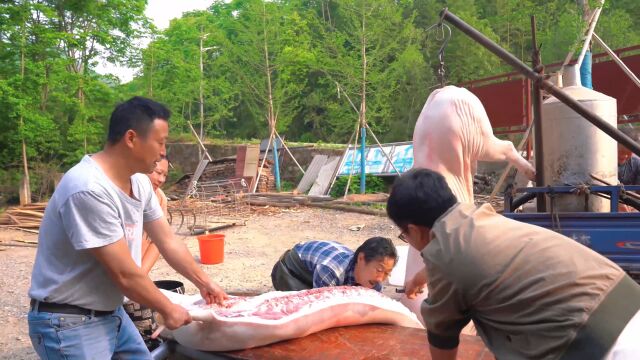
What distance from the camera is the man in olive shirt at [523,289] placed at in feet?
5.60

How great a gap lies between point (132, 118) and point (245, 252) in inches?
295

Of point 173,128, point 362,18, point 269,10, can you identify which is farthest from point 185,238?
point 173,128

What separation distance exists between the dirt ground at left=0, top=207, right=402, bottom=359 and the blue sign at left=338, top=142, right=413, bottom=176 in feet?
10.1

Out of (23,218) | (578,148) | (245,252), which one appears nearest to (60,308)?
(578,148)

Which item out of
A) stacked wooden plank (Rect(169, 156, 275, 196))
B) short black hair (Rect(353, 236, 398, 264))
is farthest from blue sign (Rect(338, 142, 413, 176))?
short black hair (Rect(353, 236, 398, 264))

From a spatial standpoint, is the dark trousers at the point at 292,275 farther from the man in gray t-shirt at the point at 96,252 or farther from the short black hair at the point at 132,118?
the short black hair at the point at 132,118

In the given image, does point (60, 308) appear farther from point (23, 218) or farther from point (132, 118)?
point (23, 218)

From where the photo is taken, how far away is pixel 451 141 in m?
3.44

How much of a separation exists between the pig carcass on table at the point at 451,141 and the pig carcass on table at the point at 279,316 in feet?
1.41

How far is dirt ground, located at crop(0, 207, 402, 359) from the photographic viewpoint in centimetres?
641

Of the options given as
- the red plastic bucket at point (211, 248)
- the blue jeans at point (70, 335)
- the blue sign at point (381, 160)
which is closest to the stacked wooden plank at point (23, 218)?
the red plastic bucket at point (211, 248)

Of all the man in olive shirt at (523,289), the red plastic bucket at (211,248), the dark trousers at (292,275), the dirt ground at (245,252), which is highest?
the man in olive shirt at (523,289)

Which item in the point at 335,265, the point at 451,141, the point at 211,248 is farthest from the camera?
the point at 211,248

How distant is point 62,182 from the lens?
7.75ft
